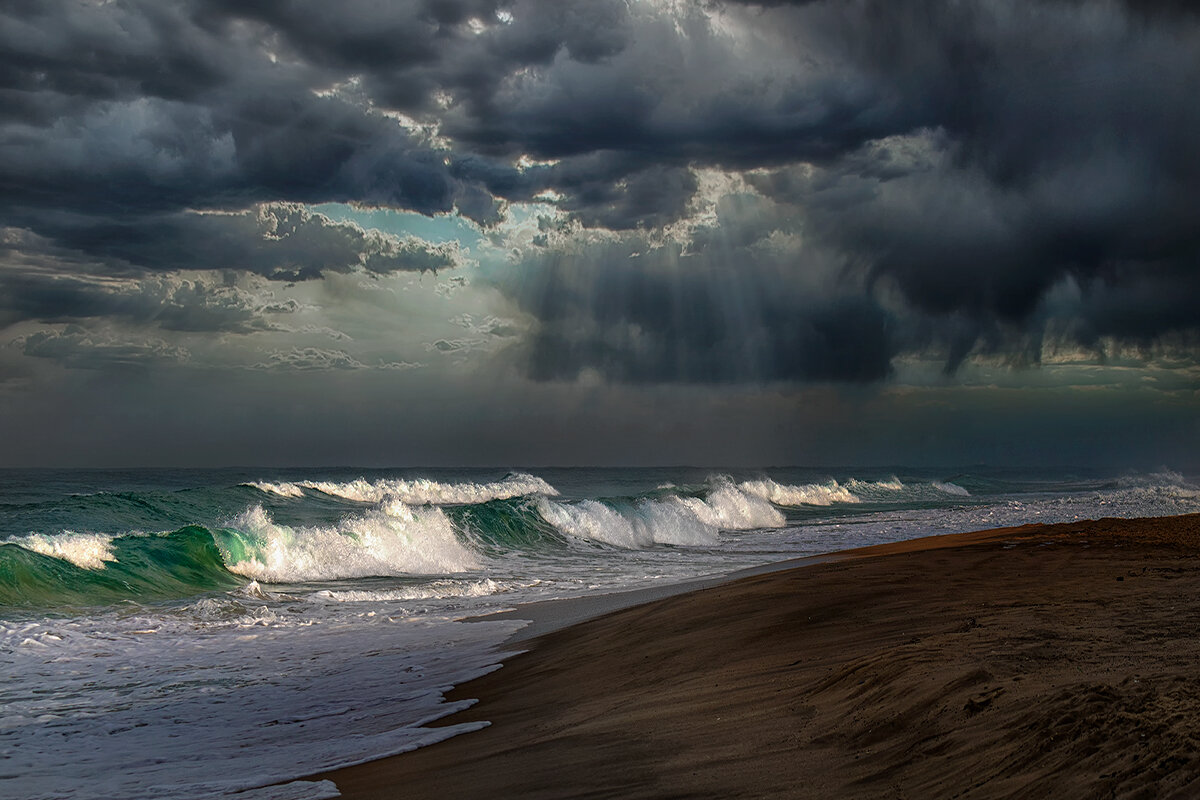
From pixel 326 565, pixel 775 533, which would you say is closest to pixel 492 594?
pixel 326 565

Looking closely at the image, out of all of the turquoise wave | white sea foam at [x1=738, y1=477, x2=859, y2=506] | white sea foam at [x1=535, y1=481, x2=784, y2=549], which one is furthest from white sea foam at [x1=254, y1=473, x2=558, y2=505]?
the turquoise wave

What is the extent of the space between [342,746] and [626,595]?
8984 mm

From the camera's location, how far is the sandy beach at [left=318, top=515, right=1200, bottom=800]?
3.63 meters

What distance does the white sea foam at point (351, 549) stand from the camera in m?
20.0

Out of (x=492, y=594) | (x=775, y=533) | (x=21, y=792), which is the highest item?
(x=21, y=792)

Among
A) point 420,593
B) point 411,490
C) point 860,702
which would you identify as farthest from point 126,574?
point 411,490

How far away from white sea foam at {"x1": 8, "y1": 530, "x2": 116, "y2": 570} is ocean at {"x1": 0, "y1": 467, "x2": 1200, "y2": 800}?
0.04 metres

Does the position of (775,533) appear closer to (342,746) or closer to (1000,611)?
(1000,611)

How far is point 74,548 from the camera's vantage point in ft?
57.3

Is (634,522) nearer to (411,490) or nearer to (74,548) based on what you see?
(74,548)

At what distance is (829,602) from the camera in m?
9.27

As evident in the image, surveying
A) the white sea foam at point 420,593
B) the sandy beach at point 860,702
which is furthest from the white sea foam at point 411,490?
the sandy beach at point 860,702

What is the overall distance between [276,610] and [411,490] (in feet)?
150

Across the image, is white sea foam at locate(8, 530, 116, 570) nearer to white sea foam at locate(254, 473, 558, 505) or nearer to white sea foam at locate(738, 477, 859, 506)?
white sea foam at locate(254, 473, 558, 505)
